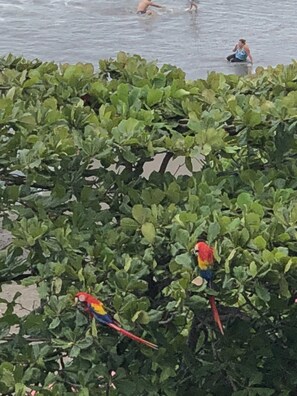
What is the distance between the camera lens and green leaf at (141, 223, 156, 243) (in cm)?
265

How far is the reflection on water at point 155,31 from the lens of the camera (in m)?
17.7

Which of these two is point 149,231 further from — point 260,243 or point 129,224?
point 260,243

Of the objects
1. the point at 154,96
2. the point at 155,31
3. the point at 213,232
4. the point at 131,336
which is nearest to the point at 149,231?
the point at 213,232

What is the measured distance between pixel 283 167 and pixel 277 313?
1.78 feet

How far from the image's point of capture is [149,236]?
2.65 meters

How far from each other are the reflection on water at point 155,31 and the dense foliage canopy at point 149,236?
505 inches

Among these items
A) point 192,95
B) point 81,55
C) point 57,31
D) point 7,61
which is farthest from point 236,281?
point 57,31

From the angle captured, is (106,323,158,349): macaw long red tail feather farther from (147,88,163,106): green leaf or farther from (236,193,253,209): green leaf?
(147,88,163,106): green leaf

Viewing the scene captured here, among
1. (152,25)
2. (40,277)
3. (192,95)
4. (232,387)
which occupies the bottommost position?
(152,25)

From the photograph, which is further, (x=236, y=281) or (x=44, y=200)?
(x=44, y=200)

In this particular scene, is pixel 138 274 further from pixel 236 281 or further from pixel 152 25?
pixel 152 25

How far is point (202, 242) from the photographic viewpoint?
2.56 meters

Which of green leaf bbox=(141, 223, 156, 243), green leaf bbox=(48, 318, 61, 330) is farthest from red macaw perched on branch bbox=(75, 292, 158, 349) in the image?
green leaf bbox=(141, 223, 156, 243)

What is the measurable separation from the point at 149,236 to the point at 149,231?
2cm
